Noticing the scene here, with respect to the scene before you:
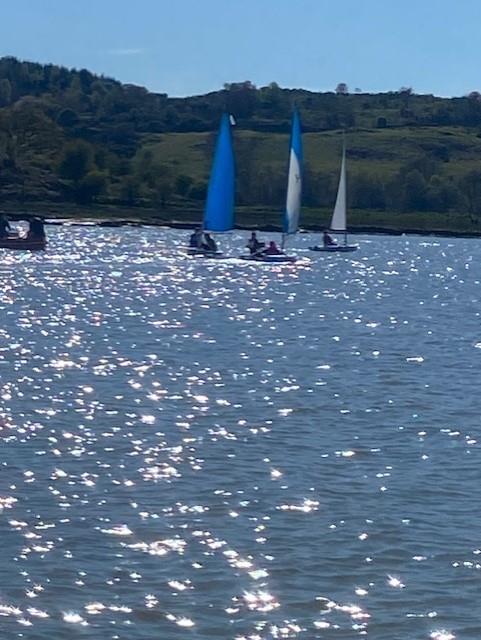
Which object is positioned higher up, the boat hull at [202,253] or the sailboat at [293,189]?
the sailboat at [293,189]

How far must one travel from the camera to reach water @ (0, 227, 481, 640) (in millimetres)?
15992

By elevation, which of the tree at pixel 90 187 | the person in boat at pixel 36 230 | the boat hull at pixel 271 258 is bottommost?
the boat hull at pixel 271 258

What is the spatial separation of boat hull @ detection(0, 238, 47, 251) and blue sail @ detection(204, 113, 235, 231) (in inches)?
524

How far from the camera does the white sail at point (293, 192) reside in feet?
276

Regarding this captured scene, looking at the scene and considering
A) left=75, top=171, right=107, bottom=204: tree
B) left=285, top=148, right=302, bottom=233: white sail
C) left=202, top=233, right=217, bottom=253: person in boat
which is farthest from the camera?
left=75, top=171, right=107, bottom=204: tree

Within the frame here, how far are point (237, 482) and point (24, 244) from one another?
239 ft

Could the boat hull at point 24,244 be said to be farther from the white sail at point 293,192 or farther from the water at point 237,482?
the water at point 237,482

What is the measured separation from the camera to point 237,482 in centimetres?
2153

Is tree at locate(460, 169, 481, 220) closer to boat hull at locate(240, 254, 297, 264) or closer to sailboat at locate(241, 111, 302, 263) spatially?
boat hull at locate(240, 254, 297, 264)

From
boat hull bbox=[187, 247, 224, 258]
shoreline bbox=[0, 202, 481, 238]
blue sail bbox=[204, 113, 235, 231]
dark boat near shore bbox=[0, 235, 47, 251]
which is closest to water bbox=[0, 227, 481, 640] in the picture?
blue sail bbox=[204, 113, 235, 231]

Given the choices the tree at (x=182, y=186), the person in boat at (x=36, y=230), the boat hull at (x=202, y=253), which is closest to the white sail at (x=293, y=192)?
the boat hull at (x=202, y=253)

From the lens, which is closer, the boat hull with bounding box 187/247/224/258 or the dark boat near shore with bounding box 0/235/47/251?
the boat hull with bounding box 187/247/224/258

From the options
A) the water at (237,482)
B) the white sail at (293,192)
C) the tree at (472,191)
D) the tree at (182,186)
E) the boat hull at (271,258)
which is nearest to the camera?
the water at (237,482)

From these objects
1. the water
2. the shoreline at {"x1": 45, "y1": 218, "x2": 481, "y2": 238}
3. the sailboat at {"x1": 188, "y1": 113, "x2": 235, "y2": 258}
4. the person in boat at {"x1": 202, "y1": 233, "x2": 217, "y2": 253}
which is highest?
the shoreline at {"x1": 45, "y1": 218, "x2": 481, "y2": 238}
